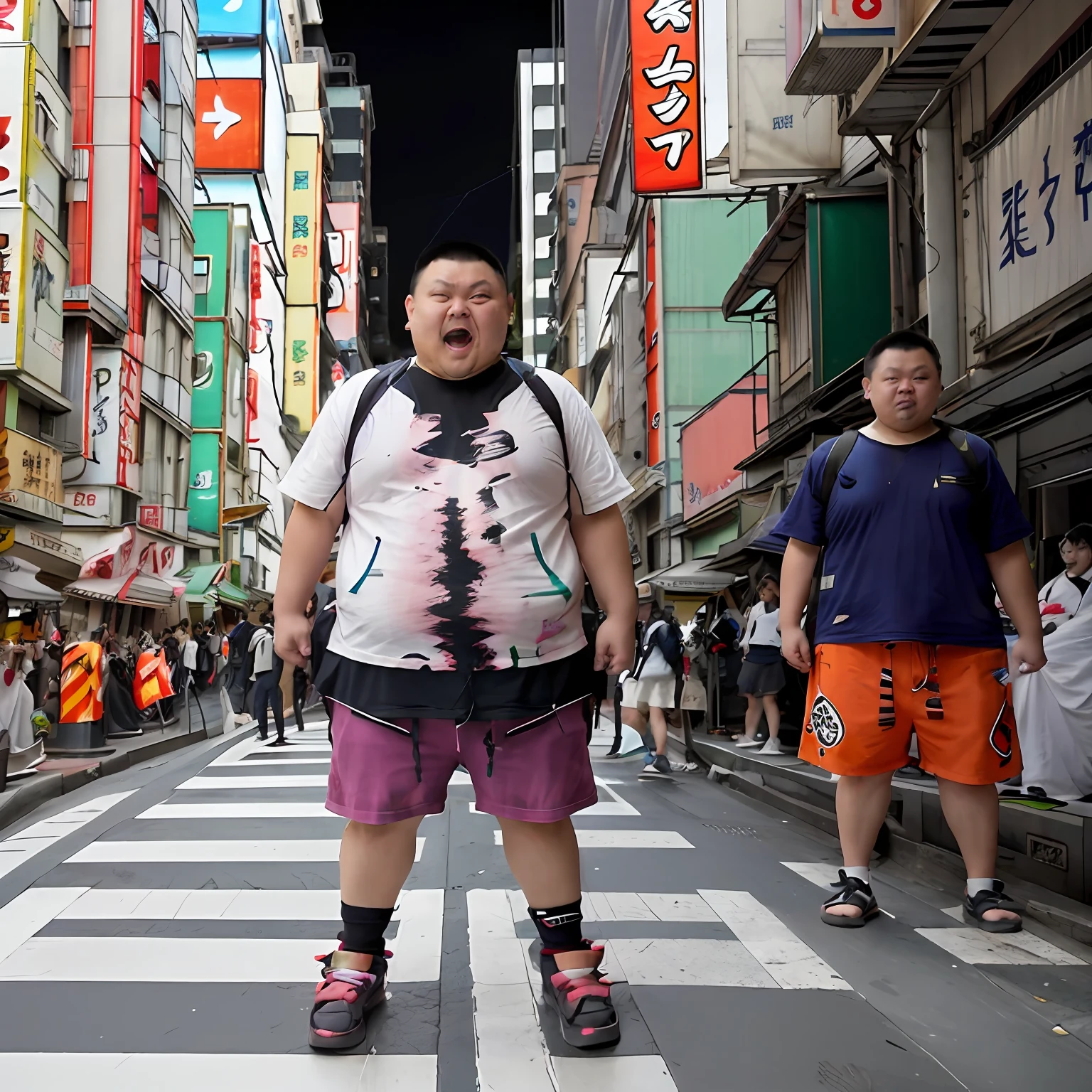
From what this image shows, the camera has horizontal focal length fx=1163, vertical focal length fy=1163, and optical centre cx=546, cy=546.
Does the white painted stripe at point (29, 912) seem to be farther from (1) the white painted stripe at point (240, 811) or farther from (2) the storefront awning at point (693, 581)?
(2) the storefront awning at point (693, 581)

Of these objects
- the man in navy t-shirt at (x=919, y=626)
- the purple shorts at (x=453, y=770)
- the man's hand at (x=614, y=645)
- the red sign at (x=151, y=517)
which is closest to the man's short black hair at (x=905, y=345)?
the man in navy t-shirt at (x=919, y=626)

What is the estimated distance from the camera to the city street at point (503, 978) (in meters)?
2.77

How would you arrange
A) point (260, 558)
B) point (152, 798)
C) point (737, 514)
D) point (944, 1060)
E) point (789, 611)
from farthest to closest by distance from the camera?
1. point (260, 558)
2. point (737, 514)
3. point (152, 798)
4. point (789, 611)
5. point (944, 1060)

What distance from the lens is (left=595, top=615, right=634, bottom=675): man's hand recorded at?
320 centimetres

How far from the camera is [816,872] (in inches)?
210

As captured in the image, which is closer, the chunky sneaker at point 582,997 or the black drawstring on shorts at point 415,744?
the chunky sneaker at point 582,997

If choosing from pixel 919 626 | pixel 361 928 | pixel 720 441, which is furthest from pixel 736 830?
pixel 720 441

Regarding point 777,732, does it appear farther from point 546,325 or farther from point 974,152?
point 546,325

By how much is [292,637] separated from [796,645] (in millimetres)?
2000

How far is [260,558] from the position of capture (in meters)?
46.5

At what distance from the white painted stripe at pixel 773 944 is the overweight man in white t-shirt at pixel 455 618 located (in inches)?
30.3

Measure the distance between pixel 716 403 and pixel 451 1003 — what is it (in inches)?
780

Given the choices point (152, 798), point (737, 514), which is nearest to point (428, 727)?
point (152, 798)

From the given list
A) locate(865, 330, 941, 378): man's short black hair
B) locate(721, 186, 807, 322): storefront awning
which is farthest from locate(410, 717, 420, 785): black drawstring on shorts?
locate(721, 186, 807, 322): storefront awning
